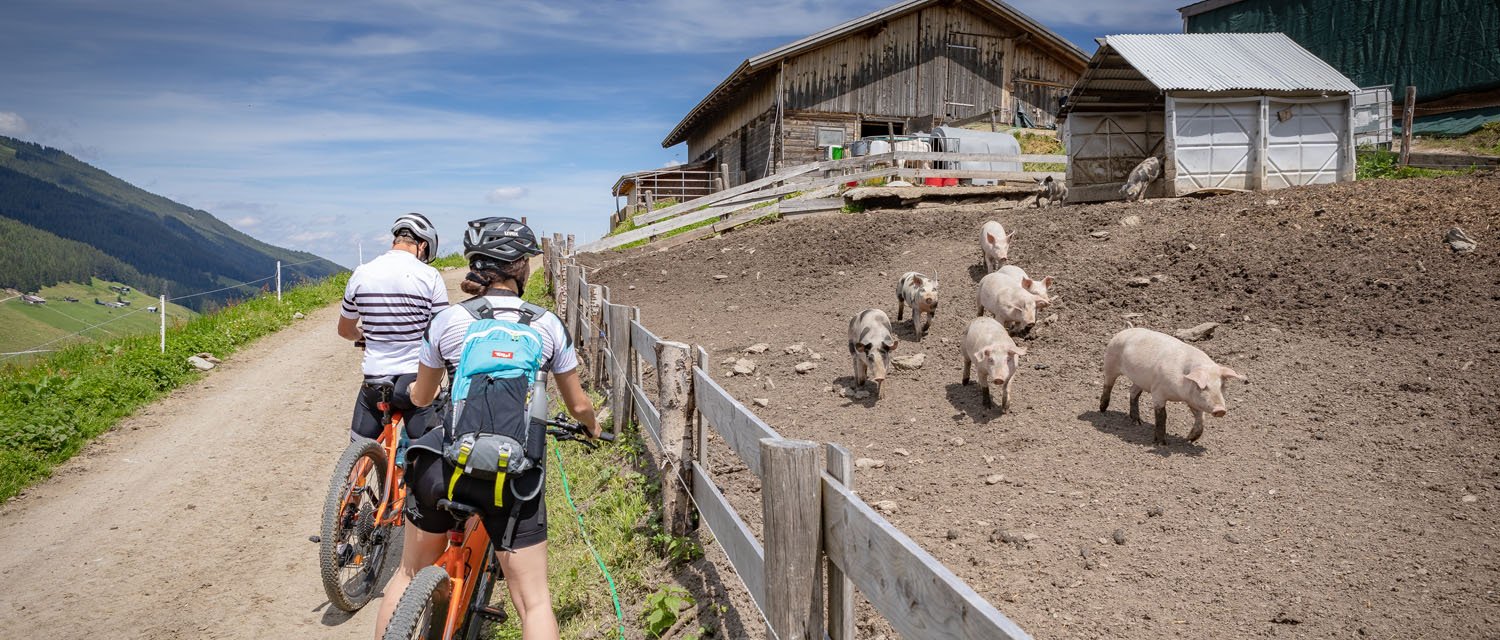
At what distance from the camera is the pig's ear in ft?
20.5

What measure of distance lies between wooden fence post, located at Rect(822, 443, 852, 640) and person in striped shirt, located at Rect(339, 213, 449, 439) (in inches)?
114

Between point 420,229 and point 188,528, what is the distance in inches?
157

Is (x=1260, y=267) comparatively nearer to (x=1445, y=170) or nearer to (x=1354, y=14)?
(x=1445, y=170)

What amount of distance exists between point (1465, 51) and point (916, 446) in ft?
87.2

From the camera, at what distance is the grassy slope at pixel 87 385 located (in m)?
A: 8.88

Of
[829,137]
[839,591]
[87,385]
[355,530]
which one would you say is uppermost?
[829,137]

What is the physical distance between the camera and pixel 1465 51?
23250mm

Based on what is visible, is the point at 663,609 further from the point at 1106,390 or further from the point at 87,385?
the point at 87,385

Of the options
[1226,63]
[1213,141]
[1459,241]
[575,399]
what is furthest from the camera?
[1226,63]

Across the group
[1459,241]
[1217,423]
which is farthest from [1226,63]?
[1217,423]

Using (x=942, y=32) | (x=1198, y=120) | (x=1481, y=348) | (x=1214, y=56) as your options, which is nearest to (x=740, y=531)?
(x=1481, y=348)

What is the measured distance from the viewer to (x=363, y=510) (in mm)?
5250

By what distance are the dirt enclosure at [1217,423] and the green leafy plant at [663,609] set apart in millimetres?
1058

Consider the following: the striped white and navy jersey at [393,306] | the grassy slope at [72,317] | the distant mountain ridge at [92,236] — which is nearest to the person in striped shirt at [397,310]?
the striped white and navy jersey at [393,306]
